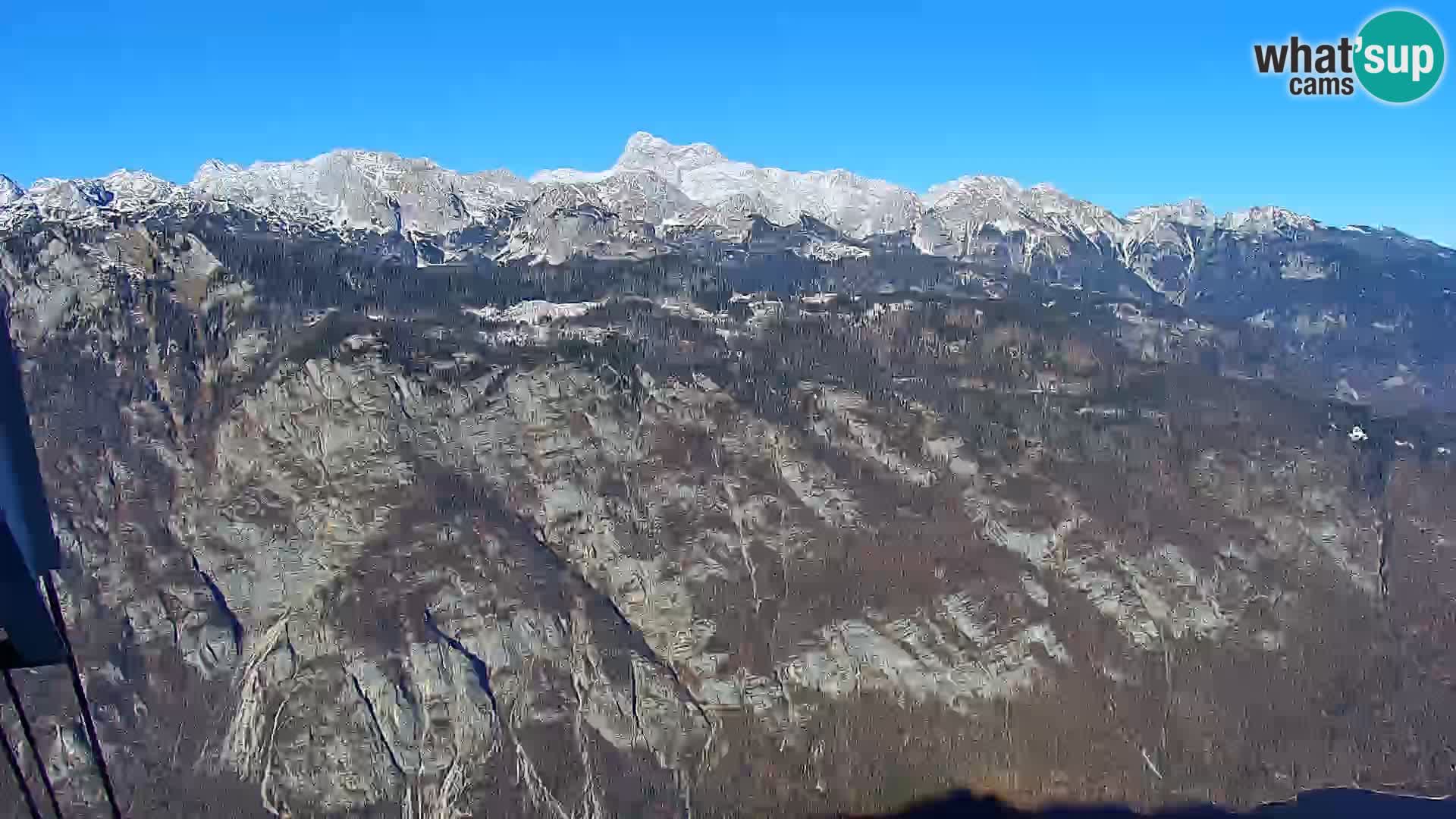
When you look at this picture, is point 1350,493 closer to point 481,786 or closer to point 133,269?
point 481,786

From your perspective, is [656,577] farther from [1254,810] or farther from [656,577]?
[1254,810]

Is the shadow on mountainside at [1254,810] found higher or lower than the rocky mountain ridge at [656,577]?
lower

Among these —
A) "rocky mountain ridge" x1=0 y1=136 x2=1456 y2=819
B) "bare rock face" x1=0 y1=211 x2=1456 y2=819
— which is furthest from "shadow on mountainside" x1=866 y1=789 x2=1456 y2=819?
"rocky mountain ridge" x1=0 y1=136 x2=1456 y2=819

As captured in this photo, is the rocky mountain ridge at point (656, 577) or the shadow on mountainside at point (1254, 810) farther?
the rocky mountain ridge at point (656, 577)

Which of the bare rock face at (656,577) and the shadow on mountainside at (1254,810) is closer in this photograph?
the shadow on mountainside at (1254,810)

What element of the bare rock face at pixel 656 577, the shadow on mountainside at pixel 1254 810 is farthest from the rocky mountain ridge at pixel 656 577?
the shadow on mountainside at pixel 1254 810

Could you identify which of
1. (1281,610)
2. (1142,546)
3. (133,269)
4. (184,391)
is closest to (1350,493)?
(1281,610)

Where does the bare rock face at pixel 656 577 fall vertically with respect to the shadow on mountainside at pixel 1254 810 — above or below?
above

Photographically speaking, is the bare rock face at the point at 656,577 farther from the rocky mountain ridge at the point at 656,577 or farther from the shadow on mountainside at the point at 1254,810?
the shadow on mountainside at the point at 1254,810
